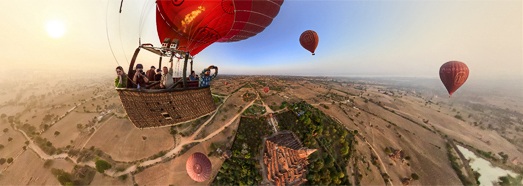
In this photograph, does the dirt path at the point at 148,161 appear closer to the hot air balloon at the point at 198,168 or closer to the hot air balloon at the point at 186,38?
the hot air balloon at the point at 198,168

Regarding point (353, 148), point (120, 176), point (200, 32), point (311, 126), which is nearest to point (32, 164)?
point (120, 176)

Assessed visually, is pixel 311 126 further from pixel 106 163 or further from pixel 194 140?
pixel 106 163

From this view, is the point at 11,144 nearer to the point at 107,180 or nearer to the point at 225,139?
the point at 107,180

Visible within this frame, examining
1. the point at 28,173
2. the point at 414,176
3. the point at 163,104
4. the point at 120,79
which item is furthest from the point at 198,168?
the point at 28,173

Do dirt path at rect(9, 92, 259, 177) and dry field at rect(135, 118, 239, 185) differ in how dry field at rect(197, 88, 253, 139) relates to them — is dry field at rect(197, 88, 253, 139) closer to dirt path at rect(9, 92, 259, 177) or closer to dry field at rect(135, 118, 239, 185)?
dirt path at rect(9, 92, 259, 177)

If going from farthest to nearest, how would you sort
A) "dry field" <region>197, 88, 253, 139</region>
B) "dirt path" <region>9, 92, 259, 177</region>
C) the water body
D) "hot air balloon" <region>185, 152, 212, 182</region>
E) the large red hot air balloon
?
"dry field" <region>197, 88, 253, 139</region> < the water body < "dirt path" <region>9, 92, 259, 177</region> < "hot air balloon" <region>185, 152, 212, 182</region> < the large red hot air balloon

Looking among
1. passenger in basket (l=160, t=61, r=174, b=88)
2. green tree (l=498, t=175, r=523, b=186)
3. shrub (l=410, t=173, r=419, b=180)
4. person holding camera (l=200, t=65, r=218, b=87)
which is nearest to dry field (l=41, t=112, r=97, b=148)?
passenger in basket (l=160, t=61, r=174, b=88)
